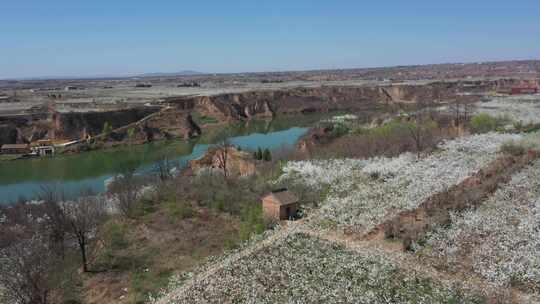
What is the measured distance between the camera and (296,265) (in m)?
15.5

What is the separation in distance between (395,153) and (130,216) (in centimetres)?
1922

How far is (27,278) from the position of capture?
1295cm

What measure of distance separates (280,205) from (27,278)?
10667 mm

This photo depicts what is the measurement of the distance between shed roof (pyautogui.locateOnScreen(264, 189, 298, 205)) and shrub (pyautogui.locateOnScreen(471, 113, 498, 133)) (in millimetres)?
26403

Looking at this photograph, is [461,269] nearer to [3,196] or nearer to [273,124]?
[3,196]

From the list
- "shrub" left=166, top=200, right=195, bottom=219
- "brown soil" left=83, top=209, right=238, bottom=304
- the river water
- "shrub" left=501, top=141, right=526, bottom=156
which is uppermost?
"shrub" left=501, top=141, right=526, bottom=156

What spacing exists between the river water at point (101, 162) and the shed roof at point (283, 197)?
1888 centimetres

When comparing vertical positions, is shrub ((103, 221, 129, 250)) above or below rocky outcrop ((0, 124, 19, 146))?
below

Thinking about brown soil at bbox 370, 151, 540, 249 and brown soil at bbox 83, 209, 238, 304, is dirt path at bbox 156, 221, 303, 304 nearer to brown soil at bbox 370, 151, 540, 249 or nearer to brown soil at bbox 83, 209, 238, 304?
brown soil at bbox 83, 209, 238, 304

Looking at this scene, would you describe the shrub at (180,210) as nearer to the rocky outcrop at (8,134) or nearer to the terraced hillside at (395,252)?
the terraced hillside at (395,252)

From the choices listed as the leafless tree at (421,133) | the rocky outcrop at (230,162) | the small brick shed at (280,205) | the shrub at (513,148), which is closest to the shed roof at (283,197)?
the small brick shed at (280,205)

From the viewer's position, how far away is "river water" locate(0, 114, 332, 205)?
37.9 meters

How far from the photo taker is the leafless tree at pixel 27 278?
1309 cm

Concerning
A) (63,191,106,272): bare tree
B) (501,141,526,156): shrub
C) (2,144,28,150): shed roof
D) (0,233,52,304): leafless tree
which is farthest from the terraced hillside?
(2,144,28,150): shed roof
